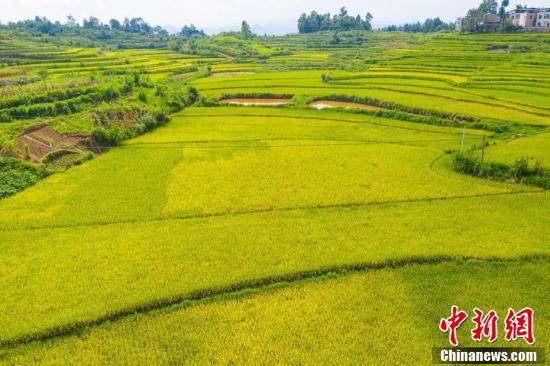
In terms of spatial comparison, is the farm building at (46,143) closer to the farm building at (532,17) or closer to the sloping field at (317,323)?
the sloping field at (317,323)

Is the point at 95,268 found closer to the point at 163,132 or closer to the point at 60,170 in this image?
the point at 60,170

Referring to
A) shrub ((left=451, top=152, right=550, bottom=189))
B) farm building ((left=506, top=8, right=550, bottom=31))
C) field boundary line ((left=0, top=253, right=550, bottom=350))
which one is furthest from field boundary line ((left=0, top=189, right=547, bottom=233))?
farm building ((left=506, top=8, right=550, bottom=31))

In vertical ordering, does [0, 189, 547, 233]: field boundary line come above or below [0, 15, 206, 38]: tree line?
below

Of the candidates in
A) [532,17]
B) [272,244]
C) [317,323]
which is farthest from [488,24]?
[317,323]

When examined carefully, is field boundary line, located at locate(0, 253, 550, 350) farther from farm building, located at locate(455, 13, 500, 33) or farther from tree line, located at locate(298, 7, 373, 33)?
tree line, located at locate(298, 7, 373, 33)

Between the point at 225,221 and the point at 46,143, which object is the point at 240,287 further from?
the point at 46,143

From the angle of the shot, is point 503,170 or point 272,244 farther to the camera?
point 503,170

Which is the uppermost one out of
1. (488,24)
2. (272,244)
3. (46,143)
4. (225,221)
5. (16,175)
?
(488,24)
